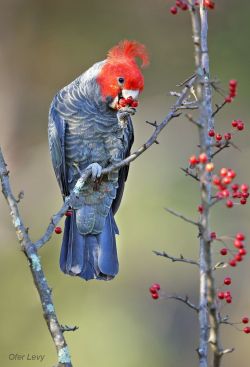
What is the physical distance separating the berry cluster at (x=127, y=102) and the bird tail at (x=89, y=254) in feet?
2.44

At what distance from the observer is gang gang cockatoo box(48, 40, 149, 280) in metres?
3.89

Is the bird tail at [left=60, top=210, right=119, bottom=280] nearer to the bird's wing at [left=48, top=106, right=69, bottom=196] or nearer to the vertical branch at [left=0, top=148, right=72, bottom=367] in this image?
the bird's wing at [left=48, top=106, right=69, bottom=196]

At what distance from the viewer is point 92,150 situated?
13.2ft

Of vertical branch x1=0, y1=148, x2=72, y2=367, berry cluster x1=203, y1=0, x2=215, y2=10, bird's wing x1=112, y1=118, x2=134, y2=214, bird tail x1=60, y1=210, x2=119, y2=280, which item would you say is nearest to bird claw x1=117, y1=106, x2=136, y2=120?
bird's wing x1=112, y1=118, x2=134, y2=214

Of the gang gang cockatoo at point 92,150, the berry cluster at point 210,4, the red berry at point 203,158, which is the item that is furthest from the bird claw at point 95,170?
the red berry at point 203,158

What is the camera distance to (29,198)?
19.8 feet

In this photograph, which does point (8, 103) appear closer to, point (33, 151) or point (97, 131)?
point (33, 151)

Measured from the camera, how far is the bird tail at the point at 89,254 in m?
3.91

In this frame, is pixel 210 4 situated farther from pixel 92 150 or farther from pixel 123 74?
pixel 92 150

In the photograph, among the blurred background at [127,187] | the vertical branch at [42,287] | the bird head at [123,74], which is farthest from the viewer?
the blurred background at [127,187]

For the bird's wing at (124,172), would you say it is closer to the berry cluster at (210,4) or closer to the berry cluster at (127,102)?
the berry cluster at (127,102)

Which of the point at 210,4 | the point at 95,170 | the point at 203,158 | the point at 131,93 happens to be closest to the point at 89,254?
the point at 95,170

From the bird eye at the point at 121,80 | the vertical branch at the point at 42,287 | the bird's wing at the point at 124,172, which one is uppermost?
the bird eye at the point at 121,80

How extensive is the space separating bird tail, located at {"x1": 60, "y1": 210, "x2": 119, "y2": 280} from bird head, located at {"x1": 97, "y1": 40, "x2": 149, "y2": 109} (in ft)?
2.52
